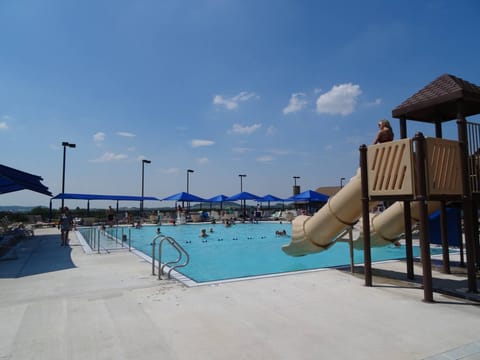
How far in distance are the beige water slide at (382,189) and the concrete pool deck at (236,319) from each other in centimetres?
131

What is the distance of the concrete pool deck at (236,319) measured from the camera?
11.5 ft

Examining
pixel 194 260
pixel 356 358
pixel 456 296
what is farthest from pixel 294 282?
pixel 194 260

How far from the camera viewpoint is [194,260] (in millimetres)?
11633

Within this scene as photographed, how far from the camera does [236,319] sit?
4.46 m

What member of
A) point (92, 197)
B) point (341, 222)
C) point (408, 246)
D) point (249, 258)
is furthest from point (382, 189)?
point (92, 197)

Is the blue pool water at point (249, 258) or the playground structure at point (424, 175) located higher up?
the playground structure at point (424, 175)

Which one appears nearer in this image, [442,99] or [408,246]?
[442,99]

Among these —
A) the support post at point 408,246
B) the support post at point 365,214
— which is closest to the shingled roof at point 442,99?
the support post at point 365,214

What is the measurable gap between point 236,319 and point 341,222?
13.9 feet

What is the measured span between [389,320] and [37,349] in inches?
174

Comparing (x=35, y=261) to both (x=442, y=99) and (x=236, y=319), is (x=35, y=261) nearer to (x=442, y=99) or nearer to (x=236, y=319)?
(x=236, y=319)

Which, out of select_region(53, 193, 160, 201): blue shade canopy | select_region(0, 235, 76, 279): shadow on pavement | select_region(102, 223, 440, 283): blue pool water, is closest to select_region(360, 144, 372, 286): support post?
select_region(102, 223, 440, 283): blue pool water

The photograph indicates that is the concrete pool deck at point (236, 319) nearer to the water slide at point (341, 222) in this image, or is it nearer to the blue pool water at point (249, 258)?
the water slide at point (341, 222)

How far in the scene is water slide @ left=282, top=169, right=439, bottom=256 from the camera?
7339 millimetres
